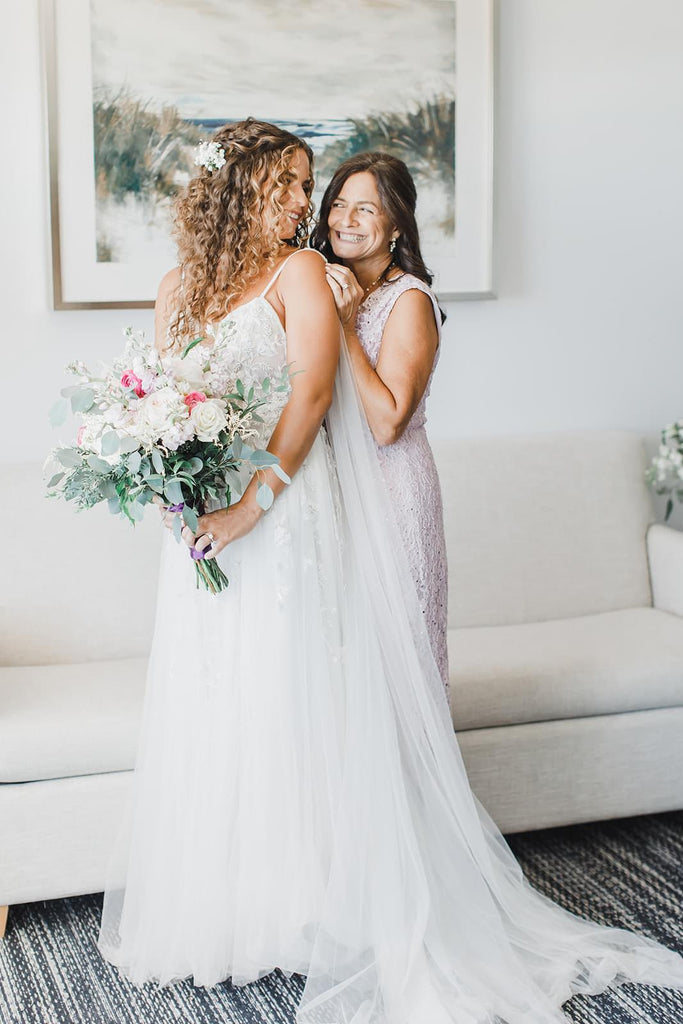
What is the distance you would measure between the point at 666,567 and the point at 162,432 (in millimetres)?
2172

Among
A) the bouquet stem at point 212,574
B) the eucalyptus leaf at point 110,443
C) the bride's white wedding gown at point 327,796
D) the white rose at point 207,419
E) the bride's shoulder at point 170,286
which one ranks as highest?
the bride's shoulder at point 170,286

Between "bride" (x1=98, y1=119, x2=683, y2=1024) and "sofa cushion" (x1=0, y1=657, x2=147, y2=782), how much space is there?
0.31 m

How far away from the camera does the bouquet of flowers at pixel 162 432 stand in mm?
1956

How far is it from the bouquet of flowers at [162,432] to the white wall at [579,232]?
4.97ft

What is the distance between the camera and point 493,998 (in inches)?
84.9

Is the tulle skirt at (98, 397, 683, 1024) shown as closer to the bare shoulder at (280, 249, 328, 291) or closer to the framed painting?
the bare shoulder at (280, 249, 328, 291)

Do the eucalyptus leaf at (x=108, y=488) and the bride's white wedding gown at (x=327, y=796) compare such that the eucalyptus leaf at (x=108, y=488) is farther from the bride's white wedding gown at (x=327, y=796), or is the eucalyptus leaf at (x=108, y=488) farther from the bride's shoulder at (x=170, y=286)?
the bride's shoulder at (x=170, y=286)

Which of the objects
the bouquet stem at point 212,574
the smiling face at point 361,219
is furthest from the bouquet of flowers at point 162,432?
the smiling face at point 361,219

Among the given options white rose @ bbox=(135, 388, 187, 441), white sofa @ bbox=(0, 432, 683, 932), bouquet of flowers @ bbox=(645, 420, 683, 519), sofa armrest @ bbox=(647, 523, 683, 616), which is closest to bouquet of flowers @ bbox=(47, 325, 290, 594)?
white rose @ bbox=(135, 388, 187, 441)

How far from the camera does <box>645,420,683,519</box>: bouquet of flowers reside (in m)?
3.81

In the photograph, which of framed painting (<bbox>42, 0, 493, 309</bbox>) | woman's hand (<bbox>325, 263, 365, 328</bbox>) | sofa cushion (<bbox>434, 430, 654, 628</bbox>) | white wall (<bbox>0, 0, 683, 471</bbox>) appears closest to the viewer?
woman's hand (<bbox>325, 263, 365, 328</bbox>)

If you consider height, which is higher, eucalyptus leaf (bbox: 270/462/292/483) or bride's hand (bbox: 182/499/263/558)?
eucalyptus leaf (bbox: 270/462/292/483)

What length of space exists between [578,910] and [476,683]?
1.95 feet

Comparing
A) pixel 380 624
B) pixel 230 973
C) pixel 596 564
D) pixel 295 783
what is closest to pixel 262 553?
pixel 380 624
